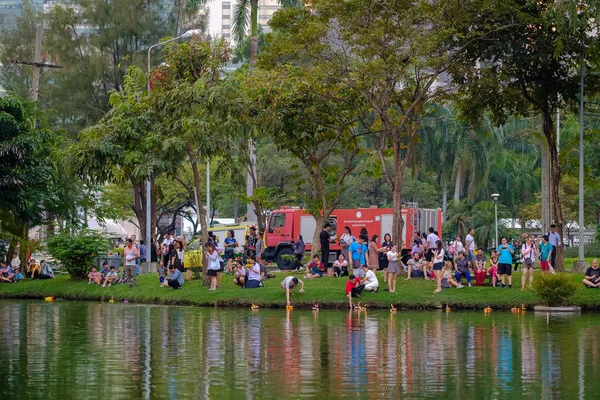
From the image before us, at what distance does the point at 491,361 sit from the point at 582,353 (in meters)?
2.21

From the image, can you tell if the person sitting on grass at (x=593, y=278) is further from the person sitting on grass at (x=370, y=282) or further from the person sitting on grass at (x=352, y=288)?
the person sitting on grass at (x=352, y=288)

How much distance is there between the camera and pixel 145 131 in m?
36.9

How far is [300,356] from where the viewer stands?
19.5m

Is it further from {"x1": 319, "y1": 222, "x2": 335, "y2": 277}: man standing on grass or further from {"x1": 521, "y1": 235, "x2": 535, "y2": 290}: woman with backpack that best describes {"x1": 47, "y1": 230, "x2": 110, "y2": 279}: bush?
{"x1": 521, "y1": 235, "x2": 535, "y2": 290}: woman with backpack

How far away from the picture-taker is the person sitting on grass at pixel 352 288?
106ft

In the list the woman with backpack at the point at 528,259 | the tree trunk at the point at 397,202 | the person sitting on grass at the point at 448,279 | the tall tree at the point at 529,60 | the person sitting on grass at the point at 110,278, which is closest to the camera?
the woman with backpack at the point at 528,259

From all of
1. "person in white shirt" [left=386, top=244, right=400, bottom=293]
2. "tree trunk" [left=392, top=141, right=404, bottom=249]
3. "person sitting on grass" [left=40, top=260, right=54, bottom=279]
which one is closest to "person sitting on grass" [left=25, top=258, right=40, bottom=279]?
"person sitting on grass" [left=40, top=260, right=54, bottom=279]

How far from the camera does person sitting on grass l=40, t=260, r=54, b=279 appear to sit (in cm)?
4447

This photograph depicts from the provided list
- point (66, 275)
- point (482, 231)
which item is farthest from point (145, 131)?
point (482, 231)

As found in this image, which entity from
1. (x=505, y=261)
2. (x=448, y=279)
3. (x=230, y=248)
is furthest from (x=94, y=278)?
(x=505, y=261)

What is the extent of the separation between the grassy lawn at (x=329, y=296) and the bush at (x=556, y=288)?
1.95ft

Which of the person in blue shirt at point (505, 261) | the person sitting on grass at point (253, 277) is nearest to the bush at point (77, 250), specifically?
the person sitting on grass at point (253, 277)

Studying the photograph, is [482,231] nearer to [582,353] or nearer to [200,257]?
[200,257]

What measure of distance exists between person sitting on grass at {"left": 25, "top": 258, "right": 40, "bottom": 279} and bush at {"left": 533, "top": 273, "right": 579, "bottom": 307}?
2267 centimetres
